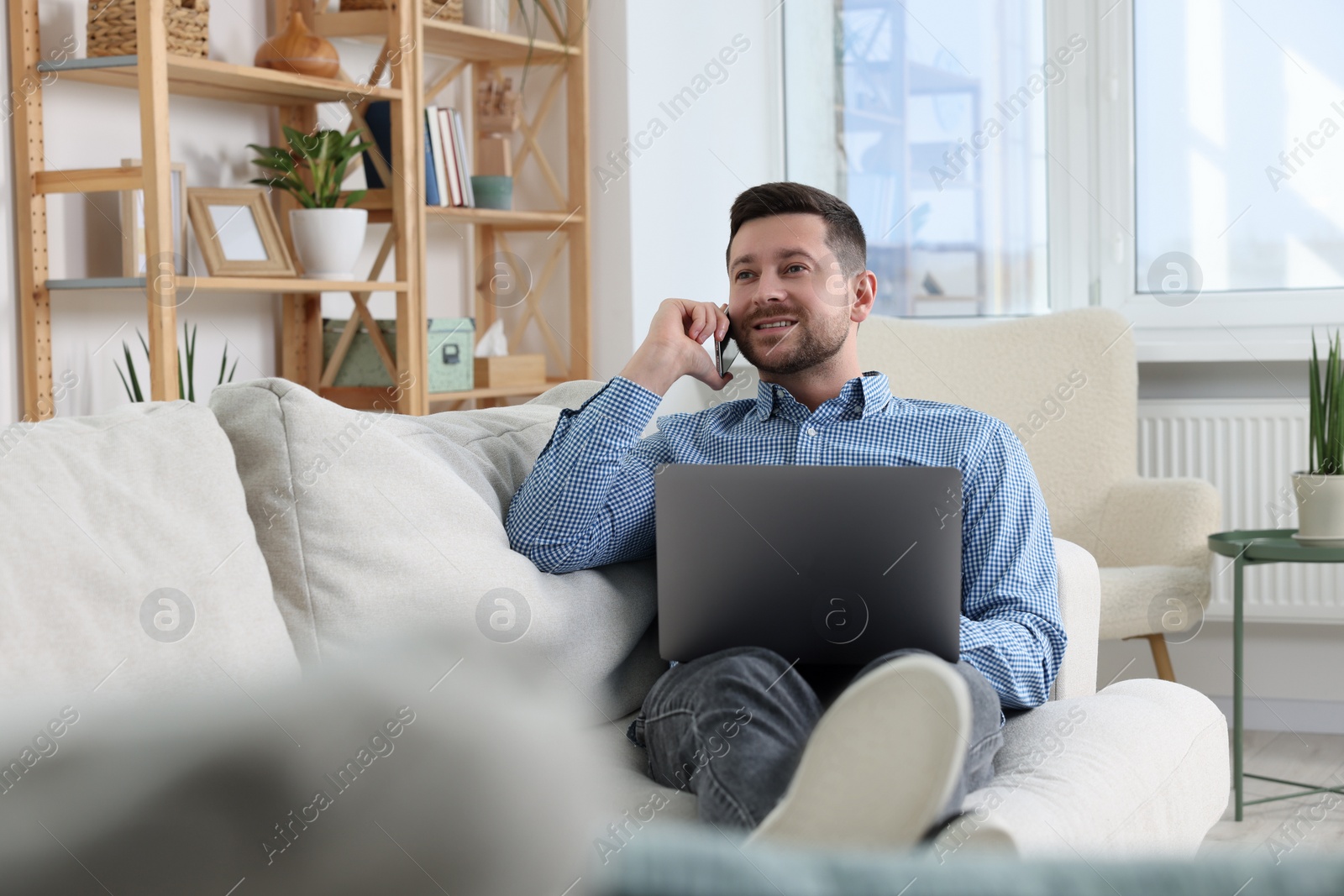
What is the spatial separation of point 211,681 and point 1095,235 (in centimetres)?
279

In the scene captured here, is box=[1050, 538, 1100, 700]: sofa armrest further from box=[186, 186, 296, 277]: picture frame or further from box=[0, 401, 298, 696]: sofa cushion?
box=[186, 186, 296, 277]: picture frame

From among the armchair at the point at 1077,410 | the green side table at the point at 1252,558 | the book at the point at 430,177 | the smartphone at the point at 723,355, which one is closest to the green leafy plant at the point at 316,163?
the book at the point at 430,177

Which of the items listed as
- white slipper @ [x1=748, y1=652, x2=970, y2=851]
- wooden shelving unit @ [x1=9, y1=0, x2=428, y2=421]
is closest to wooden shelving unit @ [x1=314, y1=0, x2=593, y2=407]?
wooden shelving unit @ [x1=9, y1=0, x2=428, y2=421]

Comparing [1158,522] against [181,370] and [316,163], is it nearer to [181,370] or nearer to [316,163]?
[316,163]

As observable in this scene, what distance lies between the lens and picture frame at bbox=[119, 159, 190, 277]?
220cm

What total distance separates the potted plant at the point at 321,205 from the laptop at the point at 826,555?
143 cm

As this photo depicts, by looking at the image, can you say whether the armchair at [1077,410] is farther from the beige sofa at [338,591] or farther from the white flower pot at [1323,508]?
the beige sofa at [338,591]

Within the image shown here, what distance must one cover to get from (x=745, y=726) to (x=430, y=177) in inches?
77.4

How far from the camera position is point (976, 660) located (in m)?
1.36

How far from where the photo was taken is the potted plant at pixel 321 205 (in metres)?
2.46

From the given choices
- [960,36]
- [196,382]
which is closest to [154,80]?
[196,382]

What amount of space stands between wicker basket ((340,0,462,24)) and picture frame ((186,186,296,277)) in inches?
18.8

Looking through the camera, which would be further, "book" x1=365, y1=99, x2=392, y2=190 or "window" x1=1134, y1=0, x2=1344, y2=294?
"window" x1=1134, y1=0, x2=1344, y2=294

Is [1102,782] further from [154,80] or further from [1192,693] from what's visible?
[154,80]
